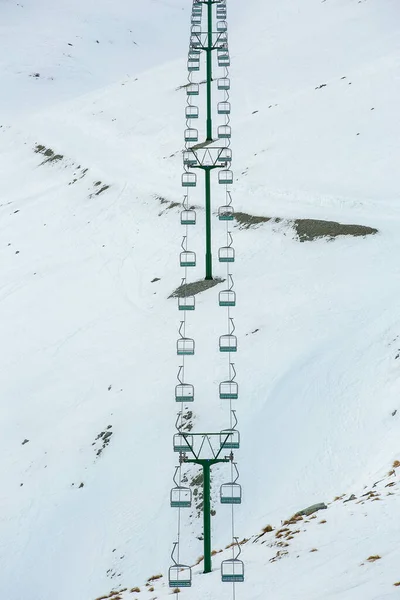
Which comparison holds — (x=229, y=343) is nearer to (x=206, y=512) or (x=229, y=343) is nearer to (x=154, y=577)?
(x=206, y=512)

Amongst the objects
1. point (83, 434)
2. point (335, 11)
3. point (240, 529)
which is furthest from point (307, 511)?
point (335, 11)

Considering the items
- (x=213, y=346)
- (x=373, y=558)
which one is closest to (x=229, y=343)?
(x=373, y=558)

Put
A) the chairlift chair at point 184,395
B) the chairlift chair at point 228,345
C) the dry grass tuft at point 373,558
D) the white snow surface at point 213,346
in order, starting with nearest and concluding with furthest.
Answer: the dry grass tuft at point 373,558
the chairlift chair at point 184,395
the chairlift chair at point 228,345
the white snow surface at point 213,346

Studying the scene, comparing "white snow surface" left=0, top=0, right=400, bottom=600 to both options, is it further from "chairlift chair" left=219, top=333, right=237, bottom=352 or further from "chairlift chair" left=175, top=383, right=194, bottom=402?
"chairlift chair" left=175, top=383, right=194, bottom=402

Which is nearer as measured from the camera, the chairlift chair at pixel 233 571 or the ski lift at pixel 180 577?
the chairlift chair at pixel 233 571

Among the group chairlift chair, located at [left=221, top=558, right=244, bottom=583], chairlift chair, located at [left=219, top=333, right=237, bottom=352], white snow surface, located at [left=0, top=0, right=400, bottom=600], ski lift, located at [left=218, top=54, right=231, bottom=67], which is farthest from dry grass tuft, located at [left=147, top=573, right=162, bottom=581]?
ski lift, located at [left=218, top=54, right=231, bottom=67]

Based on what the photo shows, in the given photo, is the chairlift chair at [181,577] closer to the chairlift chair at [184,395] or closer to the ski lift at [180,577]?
the ski lift at [180,577]

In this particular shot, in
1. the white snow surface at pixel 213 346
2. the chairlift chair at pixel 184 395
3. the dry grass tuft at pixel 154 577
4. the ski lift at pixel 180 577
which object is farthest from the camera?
the white snow surface at pixel 213 346

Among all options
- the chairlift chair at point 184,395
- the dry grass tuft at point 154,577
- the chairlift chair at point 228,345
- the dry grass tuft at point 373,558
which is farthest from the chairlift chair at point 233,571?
the chairlift chair at point 228,345
